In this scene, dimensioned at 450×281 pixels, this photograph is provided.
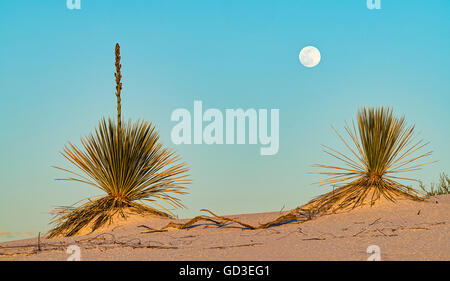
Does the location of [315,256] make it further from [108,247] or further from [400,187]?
[400,187]

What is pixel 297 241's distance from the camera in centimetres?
565

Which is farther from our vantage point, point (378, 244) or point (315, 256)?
point (378, 244)

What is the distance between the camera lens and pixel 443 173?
12.9m

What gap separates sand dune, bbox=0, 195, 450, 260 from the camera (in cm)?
494

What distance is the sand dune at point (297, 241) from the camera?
4941mm

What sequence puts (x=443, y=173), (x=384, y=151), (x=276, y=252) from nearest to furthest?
(x=276, y=252) < (x=384, y=151) < (x=443, y=173)
